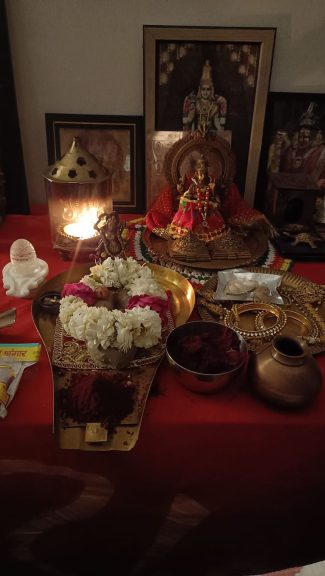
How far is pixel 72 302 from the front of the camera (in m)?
1.08

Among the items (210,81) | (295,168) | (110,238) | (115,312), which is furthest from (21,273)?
(295,168)

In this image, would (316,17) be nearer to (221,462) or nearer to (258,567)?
(221,462)

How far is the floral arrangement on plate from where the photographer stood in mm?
975

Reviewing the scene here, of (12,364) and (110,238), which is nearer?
(12,364)

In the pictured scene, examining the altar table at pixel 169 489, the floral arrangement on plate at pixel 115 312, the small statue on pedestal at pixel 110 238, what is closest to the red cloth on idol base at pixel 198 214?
the small statue on pedestal at pixel 110 238

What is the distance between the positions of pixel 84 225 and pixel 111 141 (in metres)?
0.42

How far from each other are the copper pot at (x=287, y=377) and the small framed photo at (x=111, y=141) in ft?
3.68

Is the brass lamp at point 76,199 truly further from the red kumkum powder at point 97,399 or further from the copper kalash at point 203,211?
the red kumkum powder at point 97,399

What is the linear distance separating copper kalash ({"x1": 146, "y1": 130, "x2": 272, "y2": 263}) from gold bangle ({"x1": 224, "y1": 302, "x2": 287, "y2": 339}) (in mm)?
319

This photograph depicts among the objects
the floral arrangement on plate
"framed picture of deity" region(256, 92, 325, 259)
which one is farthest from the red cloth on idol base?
the floral arrangement on plate

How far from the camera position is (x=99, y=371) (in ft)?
3.36

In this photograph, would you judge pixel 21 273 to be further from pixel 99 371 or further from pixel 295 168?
pixel 295 168

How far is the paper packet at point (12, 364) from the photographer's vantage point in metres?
0.95

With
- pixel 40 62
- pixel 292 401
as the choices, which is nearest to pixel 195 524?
pixel 292 401
